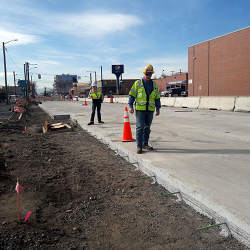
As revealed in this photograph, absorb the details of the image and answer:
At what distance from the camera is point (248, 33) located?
30016 millimetres

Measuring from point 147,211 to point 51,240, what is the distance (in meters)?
1.22

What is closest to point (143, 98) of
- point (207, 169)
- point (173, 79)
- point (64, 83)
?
point (207, 169)

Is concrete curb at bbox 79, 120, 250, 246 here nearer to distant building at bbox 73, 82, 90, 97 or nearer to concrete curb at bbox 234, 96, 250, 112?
concrete curb at bbox 234, 96, 250, 112

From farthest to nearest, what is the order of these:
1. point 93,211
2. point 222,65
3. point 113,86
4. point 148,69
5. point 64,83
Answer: point 64,83, point 113,86, point 222,65, point 148,69, point 93,211

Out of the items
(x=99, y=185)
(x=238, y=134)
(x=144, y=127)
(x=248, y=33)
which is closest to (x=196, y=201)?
(x=99, y=185)

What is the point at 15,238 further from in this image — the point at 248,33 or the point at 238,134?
the point at 248,33

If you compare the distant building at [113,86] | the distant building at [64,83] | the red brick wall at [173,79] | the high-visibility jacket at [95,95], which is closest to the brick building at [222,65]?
the red brick wall at [173,79]

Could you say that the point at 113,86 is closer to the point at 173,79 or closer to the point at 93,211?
the point at 173,79

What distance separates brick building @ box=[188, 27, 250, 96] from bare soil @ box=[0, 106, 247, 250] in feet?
99.6

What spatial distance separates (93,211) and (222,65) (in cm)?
3518

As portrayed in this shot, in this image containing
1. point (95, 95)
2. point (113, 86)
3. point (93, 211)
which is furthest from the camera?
point (113, 86)

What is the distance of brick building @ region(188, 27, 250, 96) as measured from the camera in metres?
31.2

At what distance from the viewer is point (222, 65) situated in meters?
34.6

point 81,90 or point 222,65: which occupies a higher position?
point 81,90
